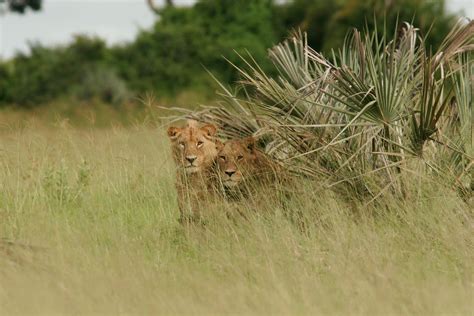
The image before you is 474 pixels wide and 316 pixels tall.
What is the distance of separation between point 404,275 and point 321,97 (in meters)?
2.35

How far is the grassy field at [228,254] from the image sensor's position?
20.0 ft

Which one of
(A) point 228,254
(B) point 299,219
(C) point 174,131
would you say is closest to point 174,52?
(C) point 174,131

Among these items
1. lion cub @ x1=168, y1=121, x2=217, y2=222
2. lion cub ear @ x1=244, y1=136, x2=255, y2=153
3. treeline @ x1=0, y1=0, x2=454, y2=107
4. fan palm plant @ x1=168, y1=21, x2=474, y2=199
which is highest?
fan palm plant @ x1=168, y1=21, x2=474, y2=199

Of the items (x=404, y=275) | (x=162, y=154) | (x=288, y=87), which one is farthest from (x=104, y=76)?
(x=404, y=275)

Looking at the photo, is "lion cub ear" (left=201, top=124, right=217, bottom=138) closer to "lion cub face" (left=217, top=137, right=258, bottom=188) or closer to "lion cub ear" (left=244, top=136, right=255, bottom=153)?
"lion cub face" (left=217, top=137, right=258, bottom=188)

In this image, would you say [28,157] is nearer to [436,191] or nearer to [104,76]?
[436,191]

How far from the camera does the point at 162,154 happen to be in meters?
11.2

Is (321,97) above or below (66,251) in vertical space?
above

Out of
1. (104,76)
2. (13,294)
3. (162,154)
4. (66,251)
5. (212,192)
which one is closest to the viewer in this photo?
(13,294)

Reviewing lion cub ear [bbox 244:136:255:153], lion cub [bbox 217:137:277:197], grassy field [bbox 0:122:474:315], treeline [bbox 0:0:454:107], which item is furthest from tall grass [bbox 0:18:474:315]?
treeline [bbox 0:0:454:107]

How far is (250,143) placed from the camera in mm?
8211

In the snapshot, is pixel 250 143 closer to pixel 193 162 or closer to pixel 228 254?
pixel 193 162

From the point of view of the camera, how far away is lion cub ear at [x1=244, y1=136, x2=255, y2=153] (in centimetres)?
819

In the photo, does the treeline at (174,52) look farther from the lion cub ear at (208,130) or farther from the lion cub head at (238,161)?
the lion cub ear at (208,130)
